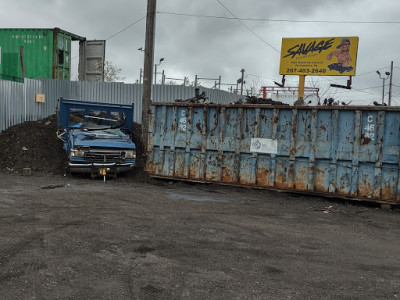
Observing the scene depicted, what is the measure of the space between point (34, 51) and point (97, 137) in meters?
8.61

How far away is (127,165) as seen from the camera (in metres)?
11.8

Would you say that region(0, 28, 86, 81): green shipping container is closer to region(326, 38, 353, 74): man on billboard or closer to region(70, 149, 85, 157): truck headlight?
region(70, 149, 85, 157): truck headlight

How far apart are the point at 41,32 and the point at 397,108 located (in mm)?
14944

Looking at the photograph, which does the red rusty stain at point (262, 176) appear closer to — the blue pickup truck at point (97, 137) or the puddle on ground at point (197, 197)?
the puddle on ground at point (197, 197)

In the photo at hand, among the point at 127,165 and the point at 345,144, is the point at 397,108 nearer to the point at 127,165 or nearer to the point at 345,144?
the point at 345,144

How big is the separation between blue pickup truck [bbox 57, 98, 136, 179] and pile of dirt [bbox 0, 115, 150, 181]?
0.73m

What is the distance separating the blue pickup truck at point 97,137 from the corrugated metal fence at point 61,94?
11.8ft

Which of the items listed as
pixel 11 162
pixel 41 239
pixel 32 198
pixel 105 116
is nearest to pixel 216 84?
pixel 105 116

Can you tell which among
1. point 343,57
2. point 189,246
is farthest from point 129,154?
point 343,57

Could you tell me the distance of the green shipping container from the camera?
1753 centimetres

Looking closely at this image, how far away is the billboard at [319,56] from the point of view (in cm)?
1673

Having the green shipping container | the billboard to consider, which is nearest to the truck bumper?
the green shipping container

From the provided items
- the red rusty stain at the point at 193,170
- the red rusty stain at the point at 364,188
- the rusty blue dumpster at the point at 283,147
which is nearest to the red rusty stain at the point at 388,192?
the rusty blue dumpster at the point at 283,147

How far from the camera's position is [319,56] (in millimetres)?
17312
